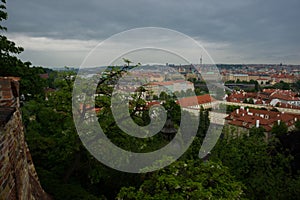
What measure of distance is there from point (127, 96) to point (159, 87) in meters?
4.01

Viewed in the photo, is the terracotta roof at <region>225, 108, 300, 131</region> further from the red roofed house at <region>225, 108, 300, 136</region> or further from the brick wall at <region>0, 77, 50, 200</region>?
the brick wall at <region>0, 77, 50, 200</region>

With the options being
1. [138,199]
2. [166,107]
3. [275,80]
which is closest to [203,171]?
[138,199]

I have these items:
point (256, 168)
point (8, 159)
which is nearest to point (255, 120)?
point (256, 168)

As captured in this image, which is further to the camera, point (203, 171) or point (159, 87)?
point (159, 87)

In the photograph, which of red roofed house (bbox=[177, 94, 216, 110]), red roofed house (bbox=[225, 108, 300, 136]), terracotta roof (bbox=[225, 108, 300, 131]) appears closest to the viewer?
red roofed house (bbox=[177, 94, 216, 110])

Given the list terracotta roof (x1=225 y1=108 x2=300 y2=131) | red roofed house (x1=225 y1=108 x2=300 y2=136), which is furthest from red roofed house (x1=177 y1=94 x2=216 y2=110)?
terracotta roof (x1=225 y1=108 x2=300 y2=131)

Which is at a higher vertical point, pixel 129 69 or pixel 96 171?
pixel 129 69

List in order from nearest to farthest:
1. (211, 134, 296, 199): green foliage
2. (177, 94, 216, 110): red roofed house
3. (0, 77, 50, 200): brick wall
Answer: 1. (0, 77, 50, 200): brick wall
2. (211, 134, 296, 199): green foliage
3. (177, 94, 216, 110): red roofed house

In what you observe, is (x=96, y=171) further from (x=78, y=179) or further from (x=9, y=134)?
(x=9, y=134)

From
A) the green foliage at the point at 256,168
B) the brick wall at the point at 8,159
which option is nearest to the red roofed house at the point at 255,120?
the green foliage at the point at 256,168

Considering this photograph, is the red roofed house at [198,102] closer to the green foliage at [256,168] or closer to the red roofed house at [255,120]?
the red roofed house at [255,120]

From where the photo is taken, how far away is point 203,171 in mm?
6590

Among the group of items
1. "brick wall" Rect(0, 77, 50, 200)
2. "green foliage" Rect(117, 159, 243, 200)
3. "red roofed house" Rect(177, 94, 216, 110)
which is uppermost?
"brick wall" Rect(0, 77, 50, 200)

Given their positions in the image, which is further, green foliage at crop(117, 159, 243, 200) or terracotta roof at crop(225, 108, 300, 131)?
terracotta roof at crop(225, 108, 300, 131)
